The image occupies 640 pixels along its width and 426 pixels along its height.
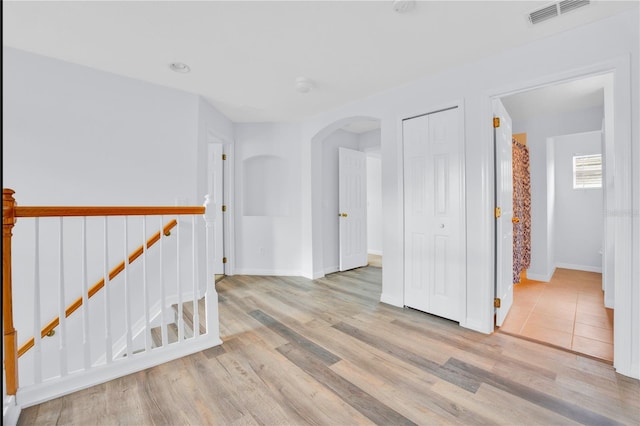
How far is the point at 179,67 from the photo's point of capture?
2.72m

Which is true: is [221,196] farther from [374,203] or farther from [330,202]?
[374,203]

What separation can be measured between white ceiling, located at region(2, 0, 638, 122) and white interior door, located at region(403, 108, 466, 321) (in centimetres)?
58

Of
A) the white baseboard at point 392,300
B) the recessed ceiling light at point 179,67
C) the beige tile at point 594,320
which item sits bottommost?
the beige tile at point 594,320

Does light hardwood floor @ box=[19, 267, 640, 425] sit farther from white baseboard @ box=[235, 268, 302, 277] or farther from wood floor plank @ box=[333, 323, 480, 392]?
white baseboard @ box=[235, 268, 302, 277]

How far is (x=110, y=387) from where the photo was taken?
1804mm

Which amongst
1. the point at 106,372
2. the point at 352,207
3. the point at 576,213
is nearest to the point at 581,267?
the point at 576,213

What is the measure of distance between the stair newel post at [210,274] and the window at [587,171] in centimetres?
570

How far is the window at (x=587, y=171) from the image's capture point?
14.9 feet

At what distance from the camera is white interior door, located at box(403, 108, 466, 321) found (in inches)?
105

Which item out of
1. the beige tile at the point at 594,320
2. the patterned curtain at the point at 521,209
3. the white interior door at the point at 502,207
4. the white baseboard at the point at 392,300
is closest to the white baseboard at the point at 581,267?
the patterned curtain at the point at 521,209

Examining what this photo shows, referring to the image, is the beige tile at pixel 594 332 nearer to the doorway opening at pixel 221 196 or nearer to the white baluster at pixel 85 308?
the white baluster at pixel 85 308

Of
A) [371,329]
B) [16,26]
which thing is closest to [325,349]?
[371,329]

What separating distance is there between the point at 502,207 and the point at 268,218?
317cm

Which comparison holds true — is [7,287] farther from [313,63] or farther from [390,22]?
[390,22]
